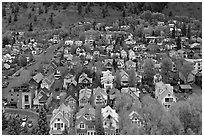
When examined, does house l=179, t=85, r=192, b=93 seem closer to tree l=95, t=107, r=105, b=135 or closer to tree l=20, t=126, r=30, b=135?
tree l=95, t=107, r=105, b=135

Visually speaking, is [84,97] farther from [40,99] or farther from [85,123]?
[85,123]

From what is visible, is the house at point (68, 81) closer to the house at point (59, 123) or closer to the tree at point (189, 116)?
the house at point (59, 123)

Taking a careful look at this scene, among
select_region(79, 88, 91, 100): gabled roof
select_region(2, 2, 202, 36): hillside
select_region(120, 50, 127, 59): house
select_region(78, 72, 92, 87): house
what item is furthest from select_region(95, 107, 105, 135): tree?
select_region(2, 2, 202, 36): hillside

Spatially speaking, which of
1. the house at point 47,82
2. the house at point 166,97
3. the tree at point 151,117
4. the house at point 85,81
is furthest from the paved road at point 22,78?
the tree at point 151,117

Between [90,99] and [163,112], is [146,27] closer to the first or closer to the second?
[90,99]

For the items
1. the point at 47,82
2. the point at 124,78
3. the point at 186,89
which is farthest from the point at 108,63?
the point at 186,89

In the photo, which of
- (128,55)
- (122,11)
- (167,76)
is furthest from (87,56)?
(122,11)
